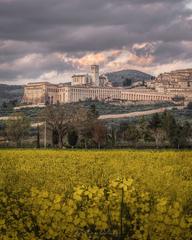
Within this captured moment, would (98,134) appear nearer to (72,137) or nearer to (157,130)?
(72,137)

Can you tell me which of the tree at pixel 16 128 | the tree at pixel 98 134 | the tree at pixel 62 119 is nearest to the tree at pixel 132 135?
the tree at pixel 98 134

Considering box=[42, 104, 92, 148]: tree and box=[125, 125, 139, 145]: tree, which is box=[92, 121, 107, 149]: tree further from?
box=[125, 125, 139, 145]: tree

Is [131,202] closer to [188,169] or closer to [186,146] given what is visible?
[188,169]

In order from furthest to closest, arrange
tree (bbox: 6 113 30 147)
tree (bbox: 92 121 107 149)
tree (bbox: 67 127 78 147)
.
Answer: tree (bbox: 6 113 30 147) < tree (bbox: 67 127 78 147) < tree (bbox: 92 121 107 149)

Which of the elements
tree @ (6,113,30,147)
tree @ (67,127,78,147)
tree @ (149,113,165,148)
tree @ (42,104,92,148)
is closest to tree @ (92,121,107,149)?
tree @ (42,104,92,148)

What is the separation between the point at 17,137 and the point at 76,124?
46.6ft

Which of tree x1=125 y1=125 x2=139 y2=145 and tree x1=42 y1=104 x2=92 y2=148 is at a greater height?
tree x1=42 y1=104 x2=92 y2=148

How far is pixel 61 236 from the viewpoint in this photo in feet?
35.0

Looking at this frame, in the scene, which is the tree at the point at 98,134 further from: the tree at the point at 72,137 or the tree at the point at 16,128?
the tree at the point at 16,128

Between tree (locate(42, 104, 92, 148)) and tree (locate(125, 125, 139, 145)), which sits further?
tree (locate(125, 125, 139, 145))

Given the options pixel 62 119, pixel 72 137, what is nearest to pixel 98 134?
pixel 72 137

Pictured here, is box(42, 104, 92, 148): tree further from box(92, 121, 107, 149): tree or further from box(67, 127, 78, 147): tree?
box(92, 121, 107, 149): tree

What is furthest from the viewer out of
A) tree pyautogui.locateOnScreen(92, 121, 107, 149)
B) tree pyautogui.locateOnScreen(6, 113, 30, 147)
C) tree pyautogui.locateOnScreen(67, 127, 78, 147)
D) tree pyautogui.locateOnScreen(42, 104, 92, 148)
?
tree pyautogui.locateOnScreen(6, 113, 30, 147)

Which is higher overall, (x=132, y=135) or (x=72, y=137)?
(x=132, y=135)
